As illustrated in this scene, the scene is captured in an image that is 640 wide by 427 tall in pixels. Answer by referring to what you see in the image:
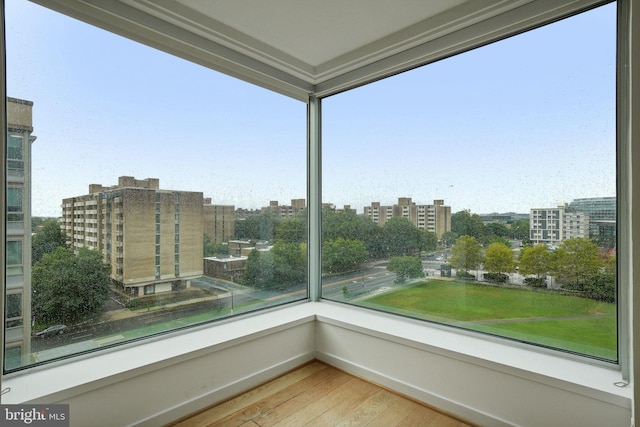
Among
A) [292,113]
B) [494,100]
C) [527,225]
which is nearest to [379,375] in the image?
[527,225]

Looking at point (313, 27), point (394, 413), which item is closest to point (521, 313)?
point (394, 413)

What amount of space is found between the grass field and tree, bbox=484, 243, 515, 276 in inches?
4.7

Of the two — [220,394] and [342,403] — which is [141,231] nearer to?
[220,394]

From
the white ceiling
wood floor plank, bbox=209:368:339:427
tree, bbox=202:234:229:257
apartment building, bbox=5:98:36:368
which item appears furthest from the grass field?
apartment building, bbox=5:98:36:368

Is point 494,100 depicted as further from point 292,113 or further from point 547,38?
point 292,113

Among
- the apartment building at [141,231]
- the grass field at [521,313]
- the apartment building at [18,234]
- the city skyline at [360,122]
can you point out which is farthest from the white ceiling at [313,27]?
the grass field at [521,313]

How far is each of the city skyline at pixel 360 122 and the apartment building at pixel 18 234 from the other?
51 mm

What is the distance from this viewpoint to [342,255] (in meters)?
3.05

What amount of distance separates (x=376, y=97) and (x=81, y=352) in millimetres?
2696

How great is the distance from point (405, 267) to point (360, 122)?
1.29 meters

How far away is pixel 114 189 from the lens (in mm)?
2016

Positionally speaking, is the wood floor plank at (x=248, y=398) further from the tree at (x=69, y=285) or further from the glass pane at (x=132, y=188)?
the tree at (x=69, y=285)

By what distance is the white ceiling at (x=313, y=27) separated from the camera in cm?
193

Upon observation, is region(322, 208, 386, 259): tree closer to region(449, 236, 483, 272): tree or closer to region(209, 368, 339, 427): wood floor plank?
region(449, 236, 483, 272): tree
